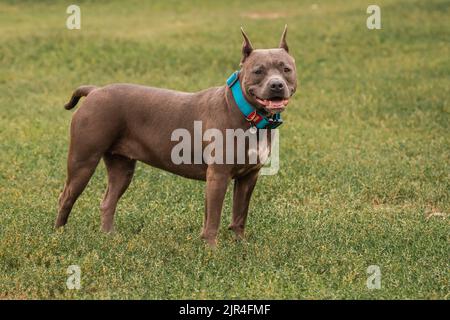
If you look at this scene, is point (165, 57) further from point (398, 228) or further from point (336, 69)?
point (398, 228)

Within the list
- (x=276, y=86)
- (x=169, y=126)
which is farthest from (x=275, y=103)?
(x=169, y=126)

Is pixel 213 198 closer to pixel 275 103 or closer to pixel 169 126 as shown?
pixel 169 126

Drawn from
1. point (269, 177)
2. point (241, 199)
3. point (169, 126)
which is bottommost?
point (241, 199)

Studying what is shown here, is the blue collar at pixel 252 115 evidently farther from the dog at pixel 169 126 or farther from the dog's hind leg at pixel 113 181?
the dog's hind leg at pixel 113 181

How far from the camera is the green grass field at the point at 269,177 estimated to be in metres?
A: 6.77

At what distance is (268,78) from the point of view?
696cm

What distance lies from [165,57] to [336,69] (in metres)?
3.75

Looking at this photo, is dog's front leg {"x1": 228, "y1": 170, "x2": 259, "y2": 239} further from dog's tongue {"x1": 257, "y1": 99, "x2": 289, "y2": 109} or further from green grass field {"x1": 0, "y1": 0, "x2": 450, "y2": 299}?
dog's tongue {"x1": 257, "y1": 99, "x2": 289, "y2": 109}

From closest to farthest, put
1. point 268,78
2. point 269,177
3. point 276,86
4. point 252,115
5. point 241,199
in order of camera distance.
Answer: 1. point 276,86
2. point 268,78
3. point 252,115
4. point 241,199
5. point 269,177

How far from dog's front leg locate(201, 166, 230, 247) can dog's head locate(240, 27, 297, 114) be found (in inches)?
26.3

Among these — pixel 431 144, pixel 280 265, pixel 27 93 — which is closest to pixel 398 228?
pixel 280 265

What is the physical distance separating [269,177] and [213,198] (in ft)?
10.0

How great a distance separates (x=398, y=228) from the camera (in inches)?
323
